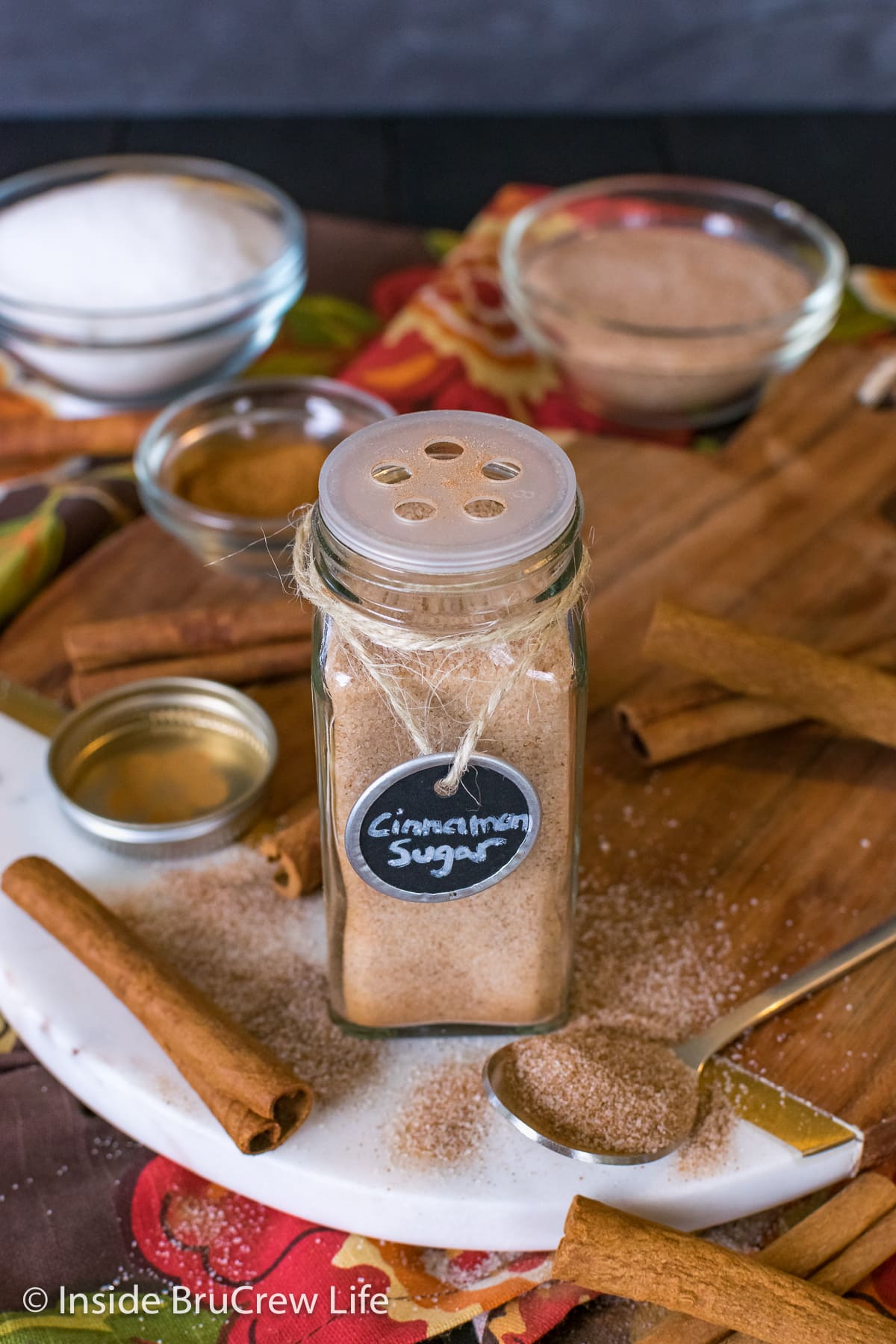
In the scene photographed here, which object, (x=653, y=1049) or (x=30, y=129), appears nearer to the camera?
(x=653, y=1049)

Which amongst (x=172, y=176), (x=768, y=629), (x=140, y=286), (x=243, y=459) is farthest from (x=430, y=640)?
(x=172, y=176)

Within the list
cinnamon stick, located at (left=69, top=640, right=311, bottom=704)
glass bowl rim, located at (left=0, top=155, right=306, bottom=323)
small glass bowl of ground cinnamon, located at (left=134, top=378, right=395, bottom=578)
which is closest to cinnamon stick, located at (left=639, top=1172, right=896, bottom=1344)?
cinnamon stick, located at (left=69, top=640, right=311, bottom=704)

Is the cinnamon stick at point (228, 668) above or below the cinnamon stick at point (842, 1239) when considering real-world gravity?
below

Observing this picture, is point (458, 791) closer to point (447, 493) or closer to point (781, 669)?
point (447, 493)

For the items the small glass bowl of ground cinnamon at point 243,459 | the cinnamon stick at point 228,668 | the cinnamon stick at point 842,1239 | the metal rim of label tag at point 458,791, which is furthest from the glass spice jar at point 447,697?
the small glass bowl of ground cinnamon at point 243,459

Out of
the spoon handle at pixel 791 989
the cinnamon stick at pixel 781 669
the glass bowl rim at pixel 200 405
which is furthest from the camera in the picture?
the glass bowl rim at pixel 200 405

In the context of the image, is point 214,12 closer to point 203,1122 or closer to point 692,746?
point 692,746

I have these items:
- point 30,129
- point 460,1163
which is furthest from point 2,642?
point 30,129

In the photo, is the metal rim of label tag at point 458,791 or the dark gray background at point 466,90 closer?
the metal rim of label tag at point 458,791

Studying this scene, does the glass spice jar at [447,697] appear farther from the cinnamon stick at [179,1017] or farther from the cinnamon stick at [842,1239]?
the cinnamon stick at [842,1239]
